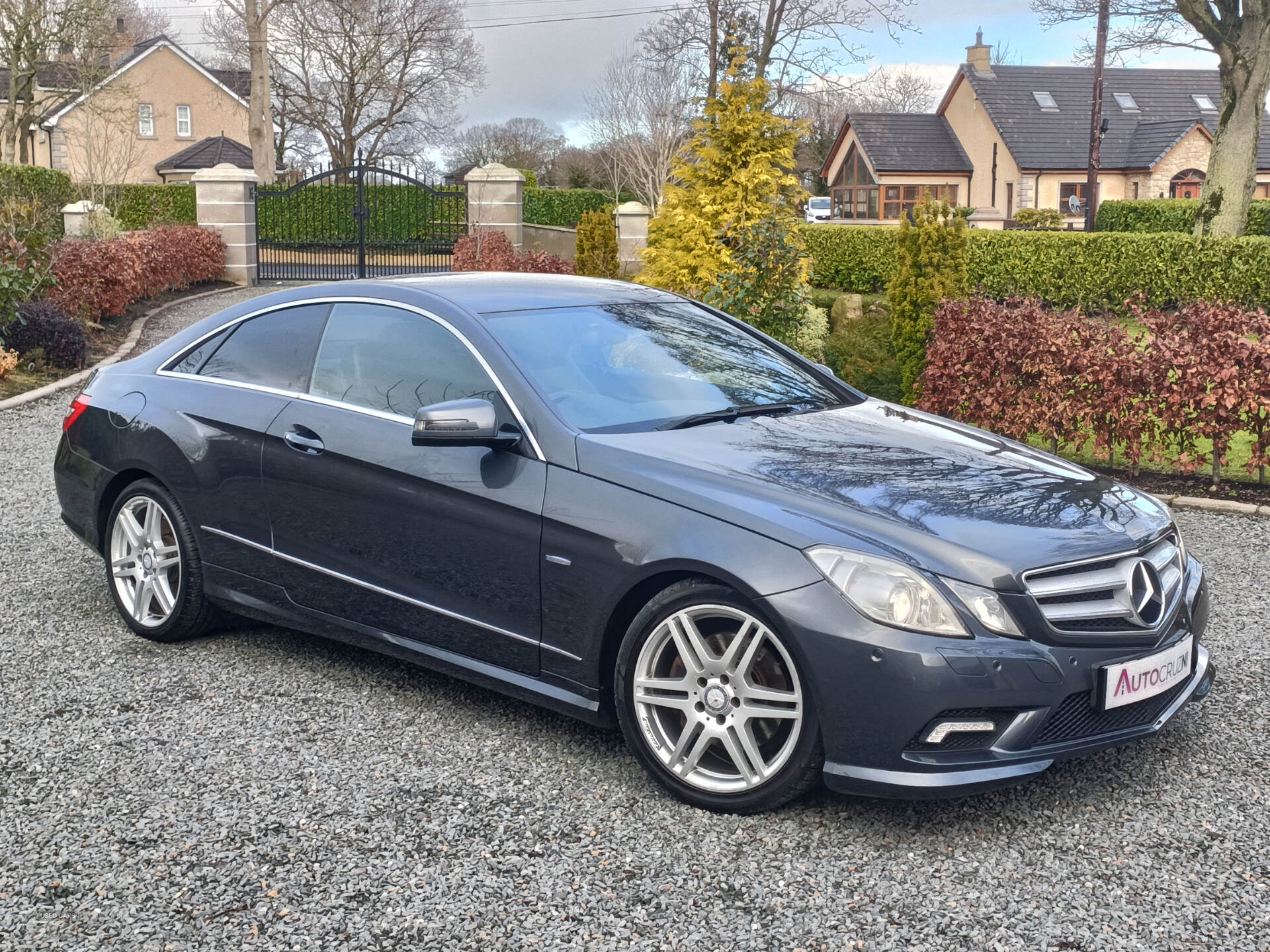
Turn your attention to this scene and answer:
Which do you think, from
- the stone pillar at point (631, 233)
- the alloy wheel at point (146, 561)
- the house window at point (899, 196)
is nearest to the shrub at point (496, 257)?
the stone pillar at point (631, 233)

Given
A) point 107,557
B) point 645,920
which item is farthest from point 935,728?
point 107,557

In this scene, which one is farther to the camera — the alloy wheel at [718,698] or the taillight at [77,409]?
the taillight at [77,409]

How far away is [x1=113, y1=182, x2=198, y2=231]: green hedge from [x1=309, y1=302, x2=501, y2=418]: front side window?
90.7ft

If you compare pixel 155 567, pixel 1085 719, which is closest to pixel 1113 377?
pixel 1085 719

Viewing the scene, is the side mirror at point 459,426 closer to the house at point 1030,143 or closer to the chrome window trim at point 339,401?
the chrome window trim at point 339,401

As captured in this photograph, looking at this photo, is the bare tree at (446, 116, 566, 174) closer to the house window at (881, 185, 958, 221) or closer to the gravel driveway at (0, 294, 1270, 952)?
the house window at (881, 185, 958, 221)

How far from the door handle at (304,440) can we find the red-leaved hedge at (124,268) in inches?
472

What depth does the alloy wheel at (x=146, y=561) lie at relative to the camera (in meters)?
5.29

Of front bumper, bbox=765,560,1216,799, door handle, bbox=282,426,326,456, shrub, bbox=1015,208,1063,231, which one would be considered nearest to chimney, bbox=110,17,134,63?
shrub, bbox=1015,208,1063,231

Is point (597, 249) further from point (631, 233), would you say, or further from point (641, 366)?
point (641, 366)

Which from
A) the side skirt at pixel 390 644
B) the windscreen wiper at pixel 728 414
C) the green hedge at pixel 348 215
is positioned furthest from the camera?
the green hedge at pixel 348 215

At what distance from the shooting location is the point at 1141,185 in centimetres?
5534

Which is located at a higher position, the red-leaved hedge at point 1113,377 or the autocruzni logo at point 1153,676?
the red-leaved hedge at point 1113,377

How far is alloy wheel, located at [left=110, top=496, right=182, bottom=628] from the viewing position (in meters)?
5.29
